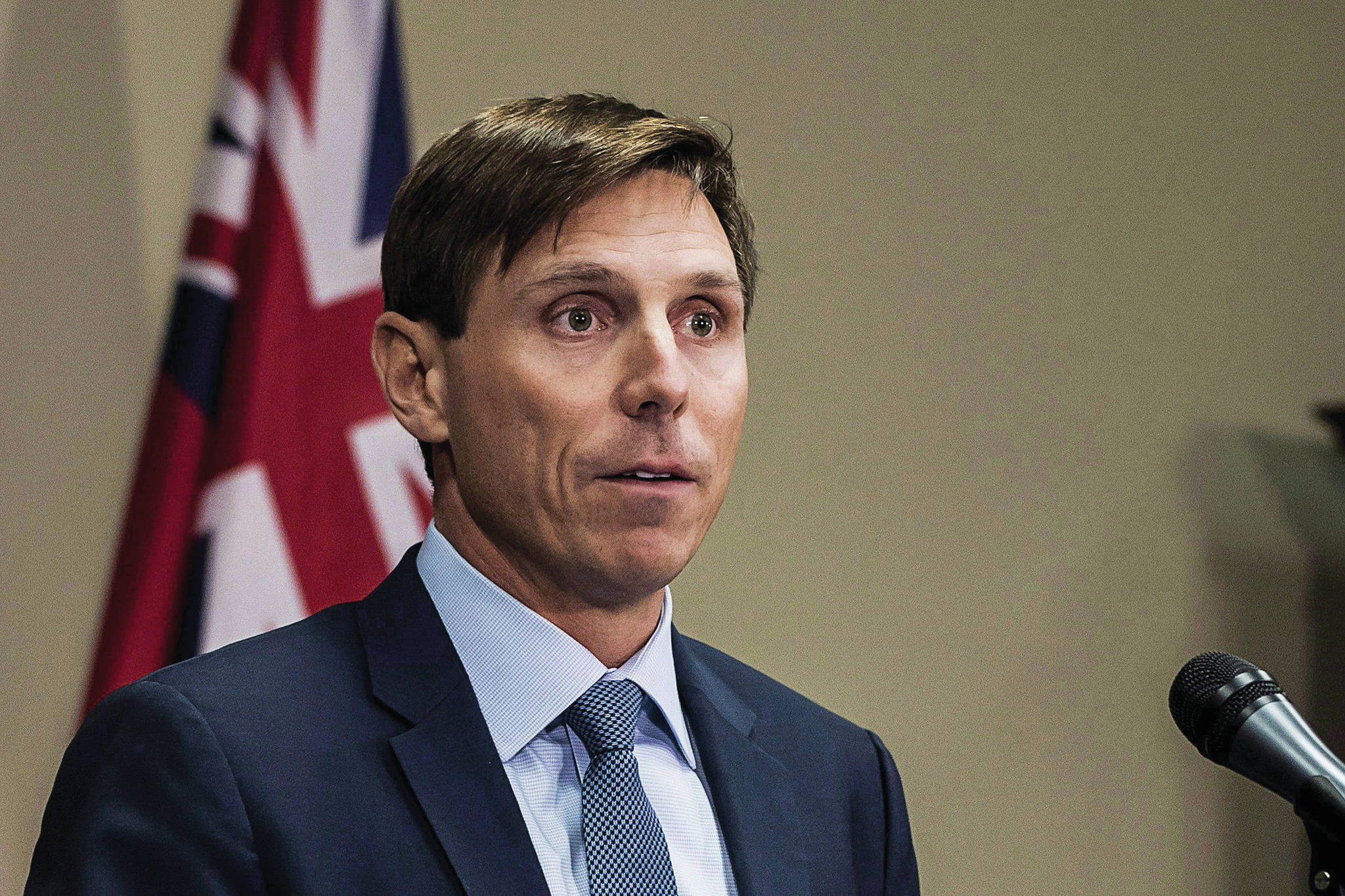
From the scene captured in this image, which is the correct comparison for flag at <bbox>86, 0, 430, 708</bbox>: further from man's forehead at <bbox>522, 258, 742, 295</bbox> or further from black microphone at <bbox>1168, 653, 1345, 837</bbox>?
black microphone at <bbox>1168, 653, 1345, 837</bbox>

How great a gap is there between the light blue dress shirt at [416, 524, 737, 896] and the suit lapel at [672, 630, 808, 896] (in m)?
0.02

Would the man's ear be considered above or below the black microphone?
above

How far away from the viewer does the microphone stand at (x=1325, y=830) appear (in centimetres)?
105

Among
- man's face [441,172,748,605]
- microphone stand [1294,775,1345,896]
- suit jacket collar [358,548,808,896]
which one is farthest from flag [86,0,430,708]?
microphone stand [1294,775,1345,896]

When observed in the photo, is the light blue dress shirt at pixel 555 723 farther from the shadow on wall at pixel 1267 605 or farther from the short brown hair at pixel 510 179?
the shadow on wall at pixel 1267 605

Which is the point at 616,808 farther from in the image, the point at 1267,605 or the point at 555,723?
the point at 1267,605

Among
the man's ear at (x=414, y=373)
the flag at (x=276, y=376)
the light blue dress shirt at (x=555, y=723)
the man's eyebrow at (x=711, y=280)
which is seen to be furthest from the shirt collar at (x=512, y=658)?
the flag at (x=276, y=376)

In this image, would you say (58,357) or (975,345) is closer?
(58,357)

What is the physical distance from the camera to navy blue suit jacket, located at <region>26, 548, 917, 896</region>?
1.17 m

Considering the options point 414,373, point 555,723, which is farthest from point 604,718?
point 414,373

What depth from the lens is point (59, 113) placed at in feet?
7.83

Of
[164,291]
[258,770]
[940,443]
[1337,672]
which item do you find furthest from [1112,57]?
[258,770]

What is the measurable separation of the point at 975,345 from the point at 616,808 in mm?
2154

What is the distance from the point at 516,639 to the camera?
1.38 metres
